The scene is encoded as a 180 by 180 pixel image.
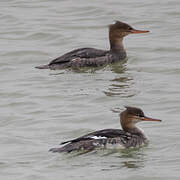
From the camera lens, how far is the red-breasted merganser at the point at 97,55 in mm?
17453

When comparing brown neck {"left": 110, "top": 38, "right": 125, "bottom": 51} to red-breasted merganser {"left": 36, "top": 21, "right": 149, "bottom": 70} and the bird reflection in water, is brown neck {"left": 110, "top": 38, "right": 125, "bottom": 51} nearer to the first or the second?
red-breasted merganser {"left": 36, "top": 21, "right": 149, "bottom": 70}

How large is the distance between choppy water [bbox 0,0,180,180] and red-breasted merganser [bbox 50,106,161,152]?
13cm

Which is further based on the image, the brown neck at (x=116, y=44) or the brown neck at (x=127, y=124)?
the brown neck at (x=116, y=44)

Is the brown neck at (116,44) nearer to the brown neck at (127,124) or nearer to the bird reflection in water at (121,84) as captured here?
the bird reflection in water at (121,84)

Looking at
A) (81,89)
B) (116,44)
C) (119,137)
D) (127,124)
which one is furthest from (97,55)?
(119,137)

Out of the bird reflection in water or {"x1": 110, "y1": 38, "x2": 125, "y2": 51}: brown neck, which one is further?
{"x1": 110, "y1": 38, "x2": 125, "y2": 51}: brown neck

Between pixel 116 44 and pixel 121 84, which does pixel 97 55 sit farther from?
pixel 121 84

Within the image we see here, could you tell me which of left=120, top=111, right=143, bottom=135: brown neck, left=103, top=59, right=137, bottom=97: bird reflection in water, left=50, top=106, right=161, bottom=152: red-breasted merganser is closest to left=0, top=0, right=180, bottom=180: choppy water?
left=103, top=59, right=137, bottom=97: bird reflection in water

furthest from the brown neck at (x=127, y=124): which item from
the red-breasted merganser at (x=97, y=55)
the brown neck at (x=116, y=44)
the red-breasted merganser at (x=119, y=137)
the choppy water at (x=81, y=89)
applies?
the brown neck at (x=116, y=44)

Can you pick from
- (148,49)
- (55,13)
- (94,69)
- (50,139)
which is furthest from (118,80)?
(55,13)

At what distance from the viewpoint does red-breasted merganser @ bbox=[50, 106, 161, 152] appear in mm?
12383

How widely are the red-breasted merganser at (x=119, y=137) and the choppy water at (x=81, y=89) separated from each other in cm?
13

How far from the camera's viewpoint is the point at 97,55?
17.7m

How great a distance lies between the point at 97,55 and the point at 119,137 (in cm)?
510
